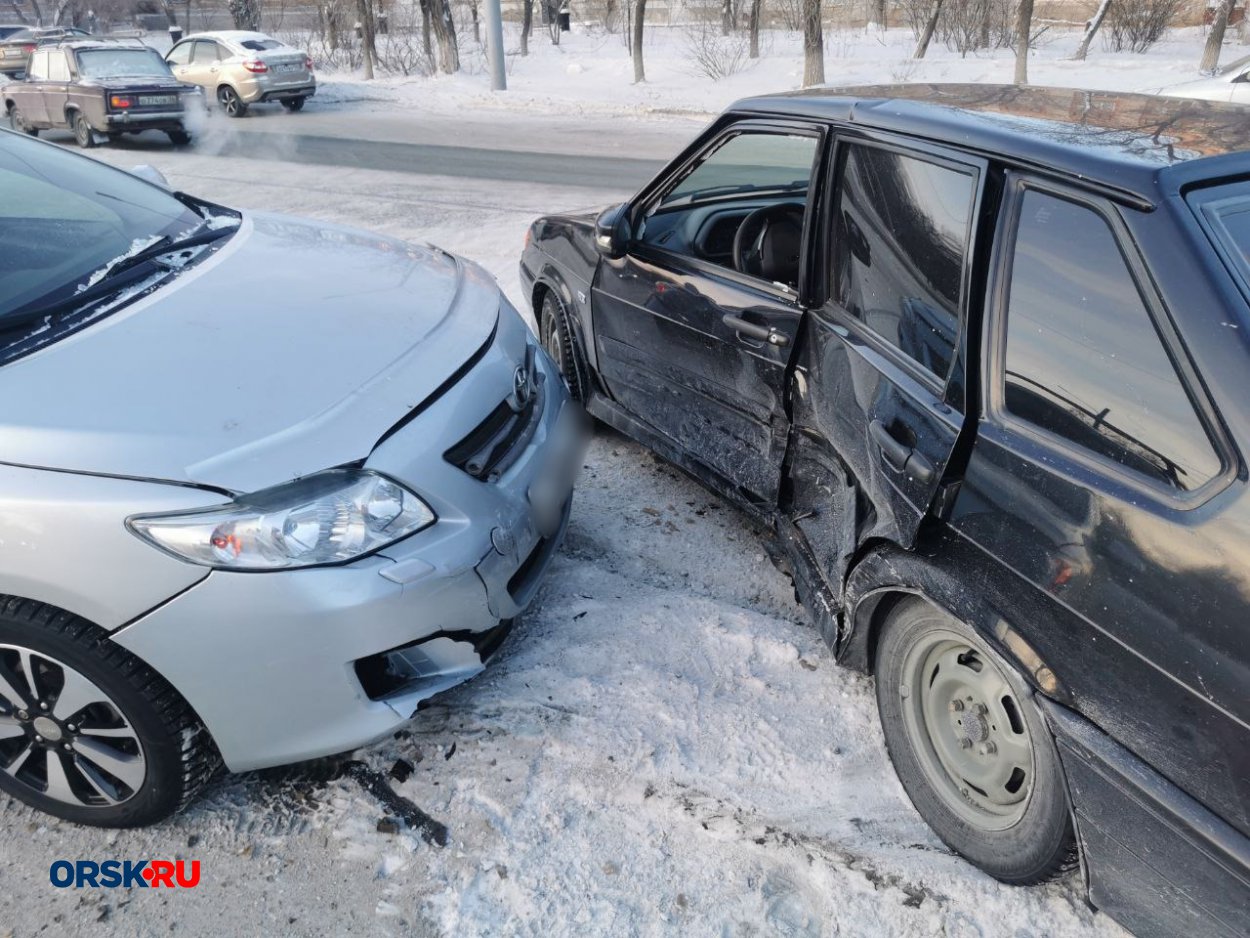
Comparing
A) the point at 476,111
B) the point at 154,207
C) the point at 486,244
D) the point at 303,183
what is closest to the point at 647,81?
the point at 476,111

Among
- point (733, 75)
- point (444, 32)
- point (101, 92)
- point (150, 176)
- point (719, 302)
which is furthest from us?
point (444, 32)

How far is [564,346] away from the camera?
4.55 meters

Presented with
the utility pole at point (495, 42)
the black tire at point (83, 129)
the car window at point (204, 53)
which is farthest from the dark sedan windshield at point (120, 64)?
the utility pole at point (495, 42)

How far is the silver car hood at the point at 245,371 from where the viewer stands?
7.50ft

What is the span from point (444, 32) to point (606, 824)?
28252mm

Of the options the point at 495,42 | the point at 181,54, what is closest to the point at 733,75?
the point at 495,42

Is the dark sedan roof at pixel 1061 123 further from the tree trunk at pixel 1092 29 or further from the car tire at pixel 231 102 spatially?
the tree trunk at pixel 1092 29

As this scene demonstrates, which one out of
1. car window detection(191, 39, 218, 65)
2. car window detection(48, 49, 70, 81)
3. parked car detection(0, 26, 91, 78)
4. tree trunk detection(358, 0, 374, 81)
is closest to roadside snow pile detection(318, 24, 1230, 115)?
tree trunk detection(358, 0, 374, 81)

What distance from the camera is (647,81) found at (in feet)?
81.7

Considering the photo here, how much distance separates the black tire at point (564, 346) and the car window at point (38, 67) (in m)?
16.6

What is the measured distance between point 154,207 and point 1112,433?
3.45 m

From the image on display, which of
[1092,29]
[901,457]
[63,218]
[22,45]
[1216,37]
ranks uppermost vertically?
[22,45]

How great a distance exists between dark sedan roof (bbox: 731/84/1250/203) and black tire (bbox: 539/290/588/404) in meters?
1.55

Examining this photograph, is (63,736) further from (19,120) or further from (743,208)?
(19,120)
